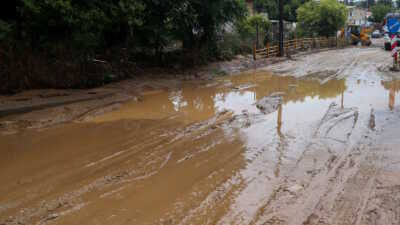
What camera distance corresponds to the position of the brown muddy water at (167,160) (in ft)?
15.0

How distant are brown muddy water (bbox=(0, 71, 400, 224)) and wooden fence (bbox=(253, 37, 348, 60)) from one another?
52.3ft

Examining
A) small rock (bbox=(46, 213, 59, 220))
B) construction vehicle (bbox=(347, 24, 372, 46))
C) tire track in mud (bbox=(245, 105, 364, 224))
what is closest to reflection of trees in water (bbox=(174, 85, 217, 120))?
tire track in mud (bbox=(245, 105, 364, 224))

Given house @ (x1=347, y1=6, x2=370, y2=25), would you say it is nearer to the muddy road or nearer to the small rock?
the muddy road

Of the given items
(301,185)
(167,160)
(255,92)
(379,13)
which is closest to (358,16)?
(379,13)

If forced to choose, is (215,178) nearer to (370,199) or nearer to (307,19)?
(370,199)

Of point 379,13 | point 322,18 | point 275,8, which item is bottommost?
point 322,18

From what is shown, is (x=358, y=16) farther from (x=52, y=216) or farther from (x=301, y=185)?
(x=52, y=216)

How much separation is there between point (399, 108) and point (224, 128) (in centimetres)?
515

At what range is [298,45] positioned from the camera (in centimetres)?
3484

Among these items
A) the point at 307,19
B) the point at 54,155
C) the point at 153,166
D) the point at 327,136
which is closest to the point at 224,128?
the point at 327,136

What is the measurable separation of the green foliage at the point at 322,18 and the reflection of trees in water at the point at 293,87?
2829cm

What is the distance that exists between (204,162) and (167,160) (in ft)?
2.05

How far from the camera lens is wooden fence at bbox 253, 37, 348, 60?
2752 centimetres

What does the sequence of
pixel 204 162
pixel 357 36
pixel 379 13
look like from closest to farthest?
pixel 204 162 < pixel 357 36 < pixel 379 13
